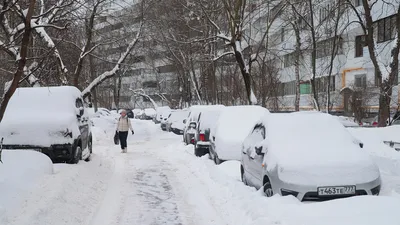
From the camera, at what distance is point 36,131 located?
10273 millimetres

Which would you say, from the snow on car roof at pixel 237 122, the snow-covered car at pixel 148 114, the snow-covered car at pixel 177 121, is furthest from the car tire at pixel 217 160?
the snow-covered car at pixel 148 114

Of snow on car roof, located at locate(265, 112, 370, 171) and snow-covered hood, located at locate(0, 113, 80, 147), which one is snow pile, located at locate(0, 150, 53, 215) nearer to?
snow-covered hood, located at locate(0, 113, 80, 147)

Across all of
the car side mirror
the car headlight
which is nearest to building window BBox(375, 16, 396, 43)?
the car side mirror

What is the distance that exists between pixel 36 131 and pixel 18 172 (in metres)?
3.04

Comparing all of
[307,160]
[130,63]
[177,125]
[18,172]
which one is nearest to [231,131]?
[307,160]

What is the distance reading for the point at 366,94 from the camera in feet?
86.0

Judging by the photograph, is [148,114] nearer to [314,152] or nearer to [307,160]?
[314,152]

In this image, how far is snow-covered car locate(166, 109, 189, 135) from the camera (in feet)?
93.3

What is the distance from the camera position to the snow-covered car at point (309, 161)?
6316mm

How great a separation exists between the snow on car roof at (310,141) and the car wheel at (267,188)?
1.12 ft

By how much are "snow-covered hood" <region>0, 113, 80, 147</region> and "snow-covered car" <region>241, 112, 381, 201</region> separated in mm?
4686

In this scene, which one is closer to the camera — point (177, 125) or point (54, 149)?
point (54, 149)

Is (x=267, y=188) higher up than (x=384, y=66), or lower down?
lower down

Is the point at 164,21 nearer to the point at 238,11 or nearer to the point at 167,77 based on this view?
the point at 238,11
